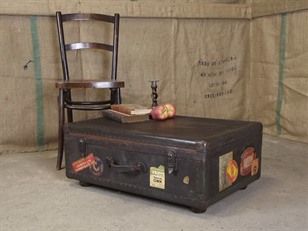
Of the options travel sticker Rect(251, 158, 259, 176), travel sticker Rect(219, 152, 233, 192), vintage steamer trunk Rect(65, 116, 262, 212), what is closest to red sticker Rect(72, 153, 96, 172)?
vintage steamer trunk Rect(65, 116, 262, 212)

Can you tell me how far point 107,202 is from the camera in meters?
1.58

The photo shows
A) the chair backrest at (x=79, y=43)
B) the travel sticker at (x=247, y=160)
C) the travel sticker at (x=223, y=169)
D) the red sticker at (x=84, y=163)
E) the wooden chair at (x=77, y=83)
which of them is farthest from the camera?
the chair backrest at (x=79, y=43)

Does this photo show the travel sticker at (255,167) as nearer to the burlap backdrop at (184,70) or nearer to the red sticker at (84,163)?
the red sticker at (84,163)

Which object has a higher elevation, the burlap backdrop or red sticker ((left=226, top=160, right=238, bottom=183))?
the burlap backdrop

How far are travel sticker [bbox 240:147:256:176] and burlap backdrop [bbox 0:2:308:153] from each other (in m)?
1.05

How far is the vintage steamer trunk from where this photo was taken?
55.4 inches

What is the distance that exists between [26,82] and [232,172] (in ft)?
4.75

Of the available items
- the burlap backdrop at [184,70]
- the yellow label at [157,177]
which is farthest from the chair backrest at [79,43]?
the yellow label at [157,177]

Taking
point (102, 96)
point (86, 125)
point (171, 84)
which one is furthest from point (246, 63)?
point (86, 125)

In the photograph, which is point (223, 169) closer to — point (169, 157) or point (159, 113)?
point (169, 157)

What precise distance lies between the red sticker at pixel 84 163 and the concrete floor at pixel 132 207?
0.30 ft

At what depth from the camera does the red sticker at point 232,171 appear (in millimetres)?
1510

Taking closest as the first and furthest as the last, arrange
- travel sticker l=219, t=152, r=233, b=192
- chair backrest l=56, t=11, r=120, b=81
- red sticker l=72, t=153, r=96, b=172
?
travel sticker l=219, t=152, r=233, b=192 → red sticker l=72, t=153, r=96, b=172 → chair backrest l=56, t=11, r=120, b=81

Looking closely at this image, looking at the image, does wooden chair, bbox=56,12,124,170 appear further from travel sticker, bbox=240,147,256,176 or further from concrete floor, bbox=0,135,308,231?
travel sticker, bbox=240,147,256,176
